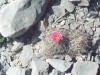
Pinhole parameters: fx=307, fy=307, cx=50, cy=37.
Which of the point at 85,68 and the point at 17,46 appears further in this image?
the point at 17,46

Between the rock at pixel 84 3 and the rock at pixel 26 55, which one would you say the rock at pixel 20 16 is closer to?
the rock at pixel 26 55

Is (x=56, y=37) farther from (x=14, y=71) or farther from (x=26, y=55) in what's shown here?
(x=14, y=71)

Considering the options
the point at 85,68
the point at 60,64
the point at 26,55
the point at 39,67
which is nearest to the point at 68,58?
the point at 60,64

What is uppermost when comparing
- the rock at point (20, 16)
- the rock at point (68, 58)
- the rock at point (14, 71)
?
the rock at point (20, 16)

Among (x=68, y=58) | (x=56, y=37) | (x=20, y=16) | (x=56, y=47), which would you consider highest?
(x=20, y=16)

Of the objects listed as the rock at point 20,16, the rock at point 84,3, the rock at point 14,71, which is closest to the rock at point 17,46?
the rock at point 20,16

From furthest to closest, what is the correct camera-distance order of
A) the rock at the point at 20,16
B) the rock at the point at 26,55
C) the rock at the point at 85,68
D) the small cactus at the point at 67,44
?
1. the rock at the point at 26,55
2. the rock at the point at 20,16
3. the small cactus at the point at 67,44
4. the rock at the point at 85,68
